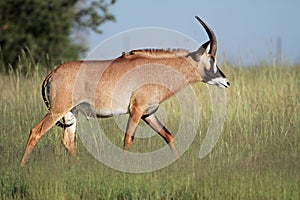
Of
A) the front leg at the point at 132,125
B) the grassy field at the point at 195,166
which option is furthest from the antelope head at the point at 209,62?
the front leg at the point at 132,125

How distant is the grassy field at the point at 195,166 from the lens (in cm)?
645

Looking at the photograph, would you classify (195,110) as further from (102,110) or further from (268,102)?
(102,110)

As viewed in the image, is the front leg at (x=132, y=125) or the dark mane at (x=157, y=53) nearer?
the front leg at (x=132, y=125)

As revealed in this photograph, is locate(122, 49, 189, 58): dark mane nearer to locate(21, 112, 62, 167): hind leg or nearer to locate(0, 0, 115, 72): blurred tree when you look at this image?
locate(21, 112, 62, 167): hind leg

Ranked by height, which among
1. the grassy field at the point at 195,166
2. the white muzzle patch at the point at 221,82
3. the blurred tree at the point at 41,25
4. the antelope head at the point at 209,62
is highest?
the blurred tree at the point at 41,25

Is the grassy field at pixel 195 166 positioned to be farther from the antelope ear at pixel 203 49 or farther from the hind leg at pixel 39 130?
the antelope ear at pixel 203 49

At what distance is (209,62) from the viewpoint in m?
9.38

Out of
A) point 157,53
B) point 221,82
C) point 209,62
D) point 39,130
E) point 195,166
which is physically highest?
point 157,53

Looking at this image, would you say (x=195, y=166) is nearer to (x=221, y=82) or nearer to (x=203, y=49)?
(x=221, y=82)

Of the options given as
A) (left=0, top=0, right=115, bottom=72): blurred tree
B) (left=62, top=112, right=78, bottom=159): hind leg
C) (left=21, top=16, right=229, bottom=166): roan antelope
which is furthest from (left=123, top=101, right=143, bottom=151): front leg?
(left=0, top=0, right=115, bottom=72): blurred tree

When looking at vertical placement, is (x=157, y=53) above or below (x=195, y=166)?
above

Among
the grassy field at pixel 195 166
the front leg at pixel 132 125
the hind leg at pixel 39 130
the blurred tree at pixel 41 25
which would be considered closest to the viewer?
the grassy field at pixel 195 166

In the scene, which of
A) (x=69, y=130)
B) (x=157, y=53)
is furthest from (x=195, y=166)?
(x=69, y=130)

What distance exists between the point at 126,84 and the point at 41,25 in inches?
583
